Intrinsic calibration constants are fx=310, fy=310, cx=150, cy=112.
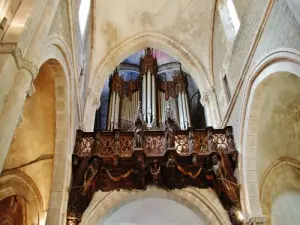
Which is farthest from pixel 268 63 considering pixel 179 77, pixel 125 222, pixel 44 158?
pixel 179 77

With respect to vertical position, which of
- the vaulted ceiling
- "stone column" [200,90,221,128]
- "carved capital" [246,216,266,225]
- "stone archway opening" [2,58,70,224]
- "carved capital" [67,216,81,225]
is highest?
the vaulted ceiling

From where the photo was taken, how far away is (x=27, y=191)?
7516 millimetres

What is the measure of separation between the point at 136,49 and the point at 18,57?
7630mm

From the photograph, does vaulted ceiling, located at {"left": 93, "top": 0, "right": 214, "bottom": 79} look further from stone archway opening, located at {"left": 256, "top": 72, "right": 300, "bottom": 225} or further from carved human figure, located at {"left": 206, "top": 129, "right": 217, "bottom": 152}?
stone archway opening, located at {"left": 256, "top": 72, "right": 300, "bottom": 225}

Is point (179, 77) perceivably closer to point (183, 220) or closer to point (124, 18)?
point (124, 18)

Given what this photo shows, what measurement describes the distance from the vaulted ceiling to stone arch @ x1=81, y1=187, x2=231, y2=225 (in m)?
4.37

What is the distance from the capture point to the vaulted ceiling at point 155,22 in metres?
10.4

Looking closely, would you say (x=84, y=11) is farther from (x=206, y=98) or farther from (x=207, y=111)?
(x=207, y=111)

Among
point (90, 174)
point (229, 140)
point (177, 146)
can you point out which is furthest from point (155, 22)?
point (90, 174)

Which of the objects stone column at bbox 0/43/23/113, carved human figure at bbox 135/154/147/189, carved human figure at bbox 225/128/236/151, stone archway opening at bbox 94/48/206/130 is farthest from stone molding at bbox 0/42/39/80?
stone archway opening at bbox 94/48/206/130

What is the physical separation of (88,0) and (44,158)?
198 inches

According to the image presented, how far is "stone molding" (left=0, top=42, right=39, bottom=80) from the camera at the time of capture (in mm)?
3816

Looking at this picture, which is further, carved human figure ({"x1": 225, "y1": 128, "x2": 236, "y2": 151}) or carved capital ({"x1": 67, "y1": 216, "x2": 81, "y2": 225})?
carved human figure ({"x1": 225, "y1": 128, "x2": 236, "y2": 151})

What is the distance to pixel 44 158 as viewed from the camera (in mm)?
7477
